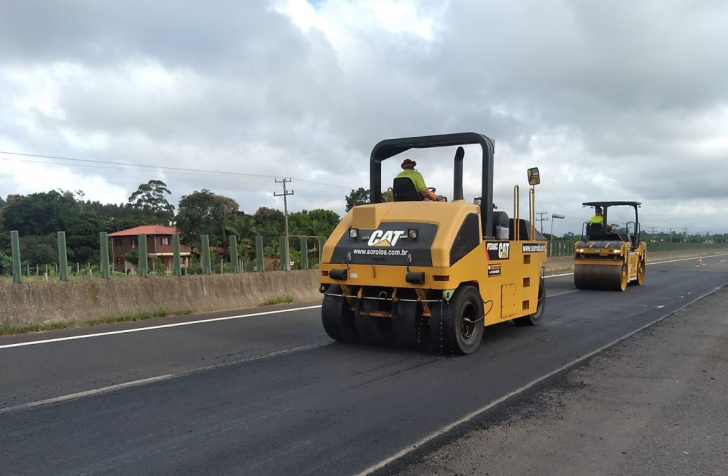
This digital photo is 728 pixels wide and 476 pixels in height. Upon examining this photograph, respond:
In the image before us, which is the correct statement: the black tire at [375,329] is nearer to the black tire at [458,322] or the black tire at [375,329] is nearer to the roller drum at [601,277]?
the black tire at [458,322]

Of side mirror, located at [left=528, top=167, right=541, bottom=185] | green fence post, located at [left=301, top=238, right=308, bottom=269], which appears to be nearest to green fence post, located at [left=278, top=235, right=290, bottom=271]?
green fence post, located at [left=301, top=238, right=308, bottom=269]

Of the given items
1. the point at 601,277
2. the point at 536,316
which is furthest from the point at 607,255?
the point at 536,316

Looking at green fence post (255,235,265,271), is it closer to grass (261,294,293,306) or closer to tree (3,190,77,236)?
grass (261,294,293,306)

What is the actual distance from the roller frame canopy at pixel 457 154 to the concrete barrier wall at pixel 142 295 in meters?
4.79

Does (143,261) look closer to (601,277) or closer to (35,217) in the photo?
(601,277)

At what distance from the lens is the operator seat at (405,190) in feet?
27.5

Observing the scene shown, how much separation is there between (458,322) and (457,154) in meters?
2.54

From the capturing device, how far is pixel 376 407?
16.9ft

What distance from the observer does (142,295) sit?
1078cm

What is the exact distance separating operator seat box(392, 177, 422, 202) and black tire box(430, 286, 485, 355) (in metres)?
1.65

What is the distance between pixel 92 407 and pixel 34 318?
5.05 metres

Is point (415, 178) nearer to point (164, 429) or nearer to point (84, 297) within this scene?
point (164, 429)

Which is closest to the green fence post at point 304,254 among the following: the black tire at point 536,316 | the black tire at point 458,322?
the black tire at point 536,316

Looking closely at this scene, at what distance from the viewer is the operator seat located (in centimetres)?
838
